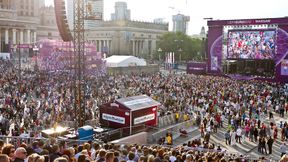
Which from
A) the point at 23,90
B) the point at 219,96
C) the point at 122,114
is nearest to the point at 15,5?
the point at 23,90

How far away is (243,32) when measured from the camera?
4891cm

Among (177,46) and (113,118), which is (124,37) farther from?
(113,118)

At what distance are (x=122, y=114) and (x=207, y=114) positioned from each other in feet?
25.5

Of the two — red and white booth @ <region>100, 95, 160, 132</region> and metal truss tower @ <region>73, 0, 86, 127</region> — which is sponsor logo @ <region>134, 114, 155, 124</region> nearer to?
red and white booth @ <region>100, 95, 160, 132</region>

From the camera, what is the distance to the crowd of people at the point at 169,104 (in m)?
20.6

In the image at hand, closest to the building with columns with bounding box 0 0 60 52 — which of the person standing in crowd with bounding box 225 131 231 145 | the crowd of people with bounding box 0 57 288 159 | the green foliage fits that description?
the green foliage

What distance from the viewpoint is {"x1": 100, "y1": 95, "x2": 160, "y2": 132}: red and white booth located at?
19.7 m

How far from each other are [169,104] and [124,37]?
79148mm

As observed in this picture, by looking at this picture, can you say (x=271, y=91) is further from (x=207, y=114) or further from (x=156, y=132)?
(x=156, y=132)

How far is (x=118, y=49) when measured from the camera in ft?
353

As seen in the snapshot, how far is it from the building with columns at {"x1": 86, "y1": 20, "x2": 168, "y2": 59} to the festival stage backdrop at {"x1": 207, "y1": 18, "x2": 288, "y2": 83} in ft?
178

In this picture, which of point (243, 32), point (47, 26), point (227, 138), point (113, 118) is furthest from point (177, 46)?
point (113, 118)

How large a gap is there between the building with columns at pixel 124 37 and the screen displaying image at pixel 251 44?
188ft

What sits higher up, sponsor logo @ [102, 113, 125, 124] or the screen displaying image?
the screen displaying image
